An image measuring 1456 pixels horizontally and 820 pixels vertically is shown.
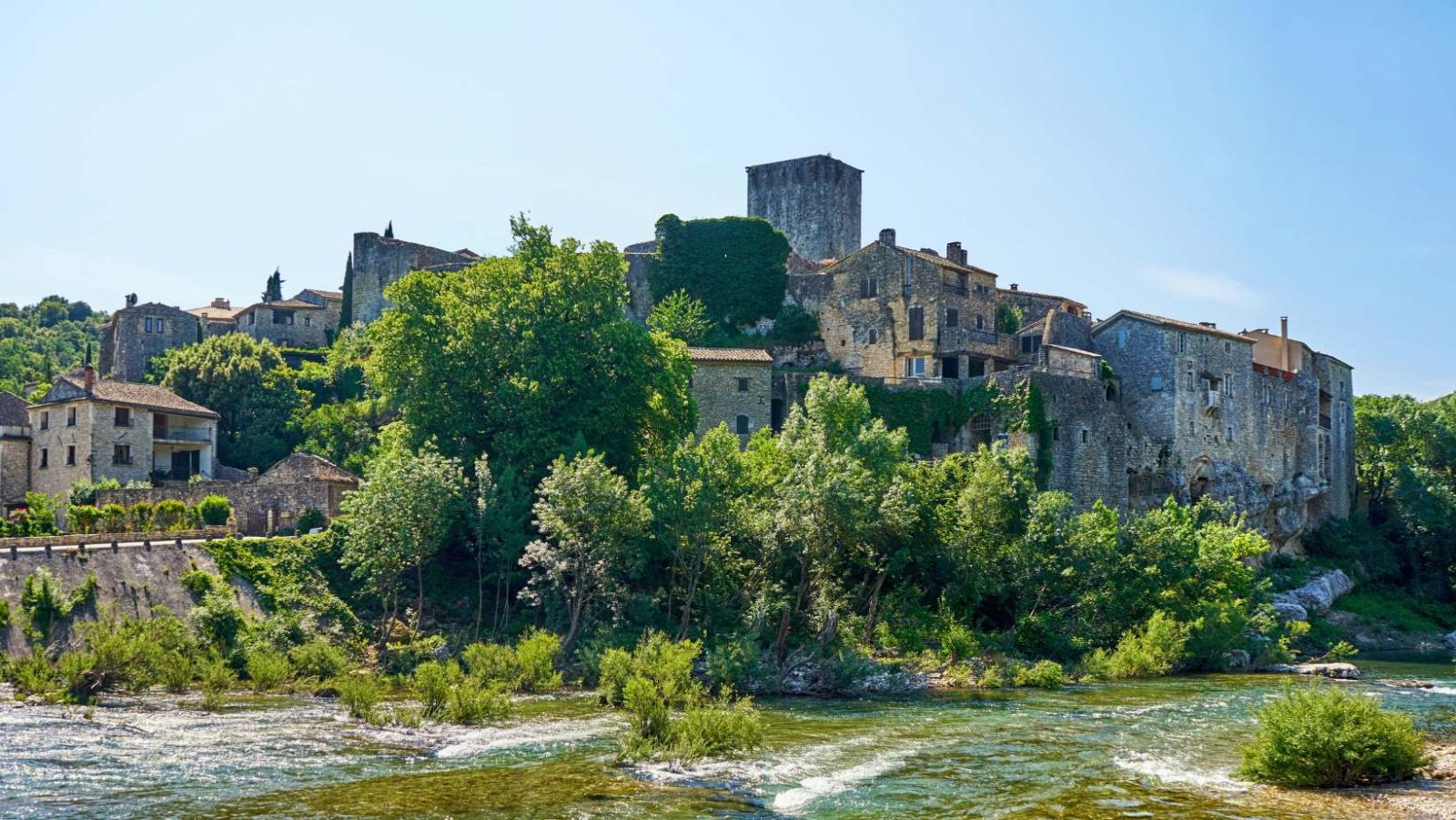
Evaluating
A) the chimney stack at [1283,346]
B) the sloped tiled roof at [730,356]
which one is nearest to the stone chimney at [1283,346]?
the chimney stack at [1283,346]

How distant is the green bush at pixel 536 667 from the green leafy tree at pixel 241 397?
1295 inches

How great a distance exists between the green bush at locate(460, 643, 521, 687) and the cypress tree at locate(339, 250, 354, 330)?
50243 mm

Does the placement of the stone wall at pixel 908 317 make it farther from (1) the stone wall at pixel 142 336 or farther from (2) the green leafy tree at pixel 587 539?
(1) the stone wall at pixel 142 336

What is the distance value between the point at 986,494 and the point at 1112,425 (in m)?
18.0

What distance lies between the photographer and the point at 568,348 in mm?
47156

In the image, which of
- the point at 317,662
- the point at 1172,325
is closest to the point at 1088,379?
the point at 1172,325

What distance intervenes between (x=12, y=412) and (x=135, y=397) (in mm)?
6282

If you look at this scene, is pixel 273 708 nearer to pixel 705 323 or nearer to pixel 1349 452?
pixel 705 323

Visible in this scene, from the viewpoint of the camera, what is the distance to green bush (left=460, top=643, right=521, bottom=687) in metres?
34.8

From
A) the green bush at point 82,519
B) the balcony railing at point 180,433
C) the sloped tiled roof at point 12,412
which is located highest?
the sloped tiled roof at point 12,412

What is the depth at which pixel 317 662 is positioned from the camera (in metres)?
36.2

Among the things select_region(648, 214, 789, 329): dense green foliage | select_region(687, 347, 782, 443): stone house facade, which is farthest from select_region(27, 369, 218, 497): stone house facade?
select_region(648, 214, 789, 329): dense green foliage

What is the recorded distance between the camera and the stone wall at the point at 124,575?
38.5 meters

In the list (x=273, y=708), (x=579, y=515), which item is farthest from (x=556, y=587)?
(x=273, y=708)
